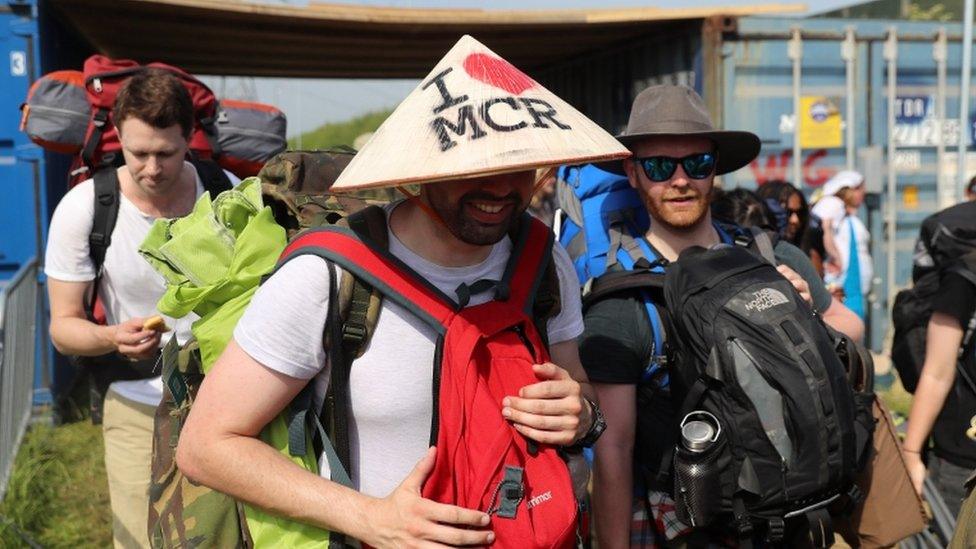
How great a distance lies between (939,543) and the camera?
11.9 ft

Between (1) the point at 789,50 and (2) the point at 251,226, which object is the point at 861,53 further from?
(2) the point at 251,226

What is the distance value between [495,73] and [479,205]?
10.6 inches

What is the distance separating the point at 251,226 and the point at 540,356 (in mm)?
677

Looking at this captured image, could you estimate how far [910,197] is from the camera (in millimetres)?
9094

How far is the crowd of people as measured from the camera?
5.73ft

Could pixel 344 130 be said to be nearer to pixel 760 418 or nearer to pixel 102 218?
pixel 102 218

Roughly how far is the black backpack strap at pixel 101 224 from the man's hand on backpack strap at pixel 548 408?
1.88 meters

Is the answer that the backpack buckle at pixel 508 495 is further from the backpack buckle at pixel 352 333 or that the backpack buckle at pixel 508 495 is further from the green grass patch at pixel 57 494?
the green grass patch at pixel 57 494

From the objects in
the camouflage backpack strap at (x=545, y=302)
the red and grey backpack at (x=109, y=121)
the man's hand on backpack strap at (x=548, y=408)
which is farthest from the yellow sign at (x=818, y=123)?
the man's hand on backpack strap at (x=548, y=408)

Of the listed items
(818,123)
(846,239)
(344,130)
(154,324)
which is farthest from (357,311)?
(344,130)

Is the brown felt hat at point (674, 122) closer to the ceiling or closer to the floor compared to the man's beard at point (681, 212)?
closer to the ceiling

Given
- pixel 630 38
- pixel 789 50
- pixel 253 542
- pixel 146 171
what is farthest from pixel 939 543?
pixel 630 38

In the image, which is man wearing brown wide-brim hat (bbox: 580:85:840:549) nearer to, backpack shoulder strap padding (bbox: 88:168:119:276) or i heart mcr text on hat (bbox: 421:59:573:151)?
i heart mcr text on hat (bbox: 421:59:573:151)

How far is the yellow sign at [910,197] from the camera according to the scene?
9070 millimetres
